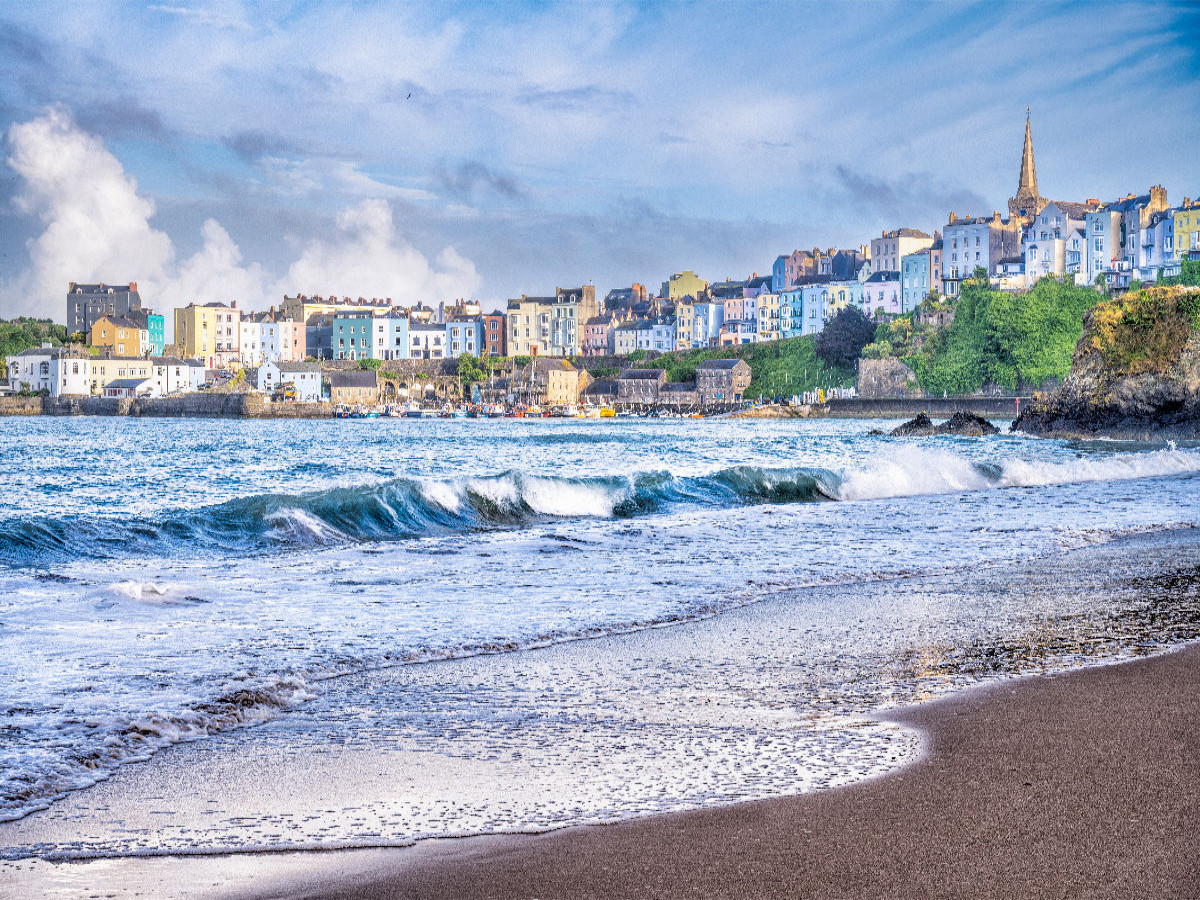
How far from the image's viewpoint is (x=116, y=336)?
151m

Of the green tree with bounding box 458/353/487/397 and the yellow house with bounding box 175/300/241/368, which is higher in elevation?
the yellow house with bounding box 175/300/241/368

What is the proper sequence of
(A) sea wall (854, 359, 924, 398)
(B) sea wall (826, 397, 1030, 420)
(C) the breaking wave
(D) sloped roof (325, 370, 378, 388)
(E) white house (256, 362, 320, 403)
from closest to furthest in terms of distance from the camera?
(C) the breaking wave
(B) sea wall (826, 397, 1030, 420)
(A) sea wall (854, 359, 924, 398)
(E) white house (256, 362, 320, 403)
(D) sloped roof (325, 370, 378, 388)

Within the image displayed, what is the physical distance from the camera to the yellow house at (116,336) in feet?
494

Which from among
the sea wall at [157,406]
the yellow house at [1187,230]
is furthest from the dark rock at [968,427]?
the sea wall at [157,406]

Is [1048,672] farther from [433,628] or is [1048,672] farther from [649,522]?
[649,522]

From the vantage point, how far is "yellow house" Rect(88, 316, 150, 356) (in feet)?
494

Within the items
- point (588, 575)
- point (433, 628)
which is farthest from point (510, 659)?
point (588, 575)

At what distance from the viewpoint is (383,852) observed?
3533mm

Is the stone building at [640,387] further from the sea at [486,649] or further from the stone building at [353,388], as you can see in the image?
the sea at [486,649]

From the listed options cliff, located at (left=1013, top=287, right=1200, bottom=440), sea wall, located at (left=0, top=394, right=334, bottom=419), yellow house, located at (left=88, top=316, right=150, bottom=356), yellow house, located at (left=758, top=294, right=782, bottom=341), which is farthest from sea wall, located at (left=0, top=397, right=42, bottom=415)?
cliff, located at (left=1013, top=287, right=1200, bottom=440)

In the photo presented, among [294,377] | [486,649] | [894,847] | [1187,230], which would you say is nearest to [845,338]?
[1187,230]

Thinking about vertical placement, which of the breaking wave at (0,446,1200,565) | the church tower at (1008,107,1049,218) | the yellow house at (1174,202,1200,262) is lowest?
the breaking wave at (0,446,1200,565)

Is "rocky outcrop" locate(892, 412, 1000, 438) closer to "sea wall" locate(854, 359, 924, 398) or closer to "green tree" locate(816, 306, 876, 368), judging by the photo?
"sea wall" locate(854, 359, 924, 398)

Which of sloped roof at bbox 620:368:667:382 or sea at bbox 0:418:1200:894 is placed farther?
sloped roof at bbox 620:368:667:382
